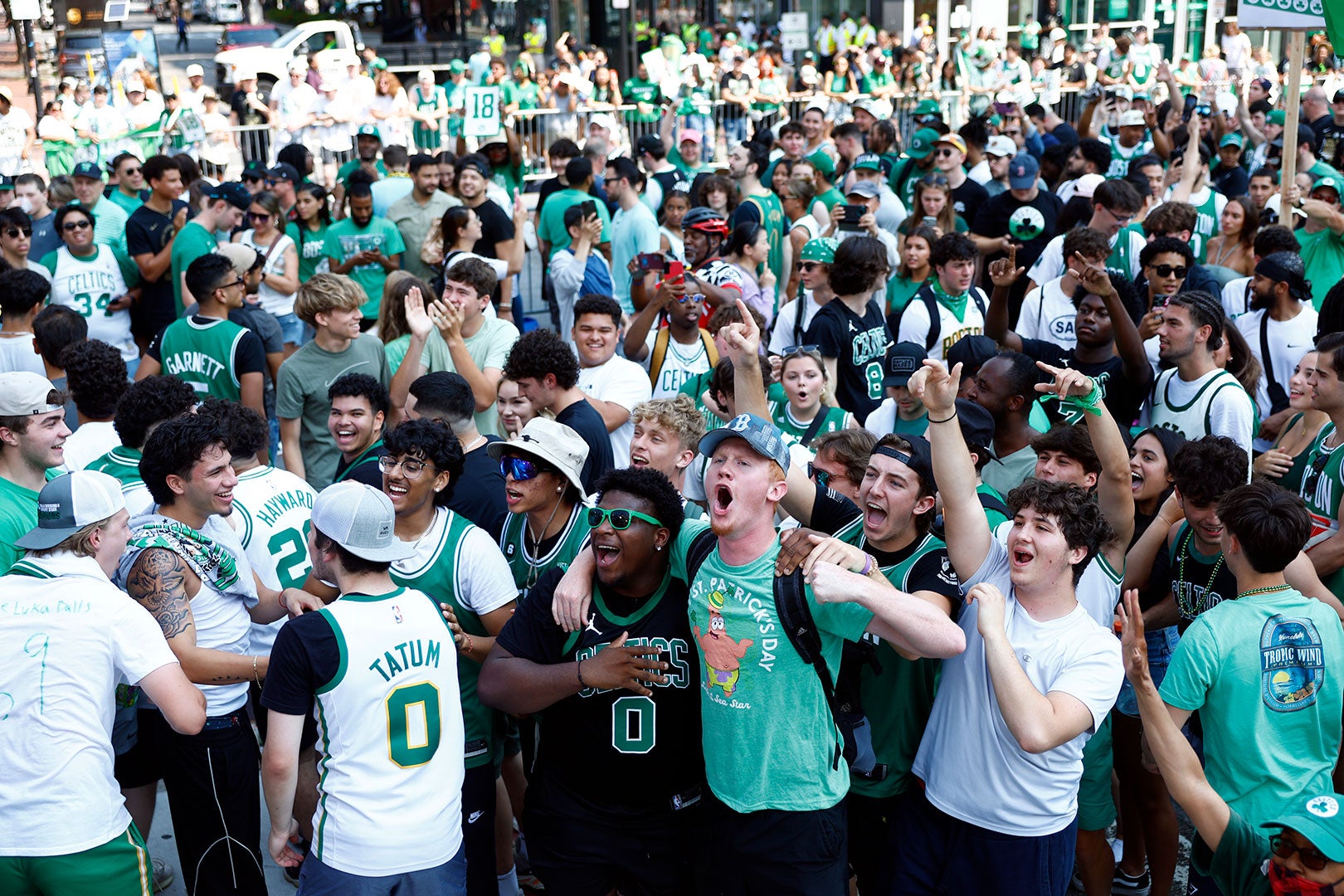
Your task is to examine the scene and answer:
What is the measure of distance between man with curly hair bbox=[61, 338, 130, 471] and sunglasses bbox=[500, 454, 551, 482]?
6.91 feet

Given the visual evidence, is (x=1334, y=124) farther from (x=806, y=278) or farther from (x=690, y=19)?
(x=690, y=19)

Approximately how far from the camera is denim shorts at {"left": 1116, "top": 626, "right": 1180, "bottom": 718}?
14.7ft

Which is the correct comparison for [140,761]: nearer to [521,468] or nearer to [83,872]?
[83,872]

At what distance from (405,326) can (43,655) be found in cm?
370

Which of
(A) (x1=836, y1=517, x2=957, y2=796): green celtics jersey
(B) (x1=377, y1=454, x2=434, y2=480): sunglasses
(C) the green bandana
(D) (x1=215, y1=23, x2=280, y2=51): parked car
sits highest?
(D) (x1=215, y1=23, x2=280, y2=51): parked car

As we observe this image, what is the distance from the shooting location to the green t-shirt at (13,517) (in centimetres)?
450

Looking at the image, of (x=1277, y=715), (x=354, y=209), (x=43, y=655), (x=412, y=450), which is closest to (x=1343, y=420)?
(x=1277, y=715)

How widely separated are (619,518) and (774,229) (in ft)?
21.3

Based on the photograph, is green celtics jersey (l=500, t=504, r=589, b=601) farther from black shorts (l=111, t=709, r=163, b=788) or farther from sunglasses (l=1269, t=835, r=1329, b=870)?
sunglasses (l=1269, t=835, r=1329, b=870)

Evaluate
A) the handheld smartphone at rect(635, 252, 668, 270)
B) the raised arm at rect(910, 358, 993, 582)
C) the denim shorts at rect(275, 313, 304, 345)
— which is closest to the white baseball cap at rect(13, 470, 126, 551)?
the raised arm at rect(910, 358, 993, 582)

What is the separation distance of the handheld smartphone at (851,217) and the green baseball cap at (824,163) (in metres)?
2.34

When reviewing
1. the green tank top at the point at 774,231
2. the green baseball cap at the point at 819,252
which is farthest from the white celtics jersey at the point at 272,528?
the green tank top at the point at 774,231

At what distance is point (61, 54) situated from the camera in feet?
90.0

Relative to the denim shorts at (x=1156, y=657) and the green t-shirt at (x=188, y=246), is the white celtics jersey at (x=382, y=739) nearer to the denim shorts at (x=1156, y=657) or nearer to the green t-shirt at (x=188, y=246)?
the denim shorts at (x=1156, y=657)
